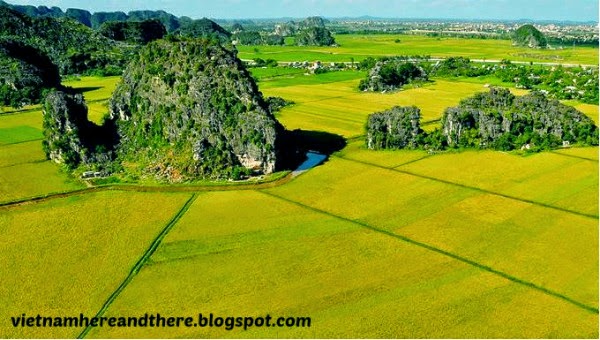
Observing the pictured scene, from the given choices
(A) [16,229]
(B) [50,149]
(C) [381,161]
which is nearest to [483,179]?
(C) [381,161]

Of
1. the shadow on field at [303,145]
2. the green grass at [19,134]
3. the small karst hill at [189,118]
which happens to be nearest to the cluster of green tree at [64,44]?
the green grass at [19,134]

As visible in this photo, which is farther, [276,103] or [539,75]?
[539,75]

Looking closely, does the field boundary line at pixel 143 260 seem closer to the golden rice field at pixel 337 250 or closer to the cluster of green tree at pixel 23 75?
the golden rice field at pixel 337 250

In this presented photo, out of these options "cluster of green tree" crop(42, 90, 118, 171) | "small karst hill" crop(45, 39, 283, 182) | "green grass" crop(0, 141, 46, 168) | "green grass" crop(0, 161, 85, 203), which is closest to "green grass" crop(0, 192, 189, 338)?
"green grass" crop(0, 161, 85, 203)

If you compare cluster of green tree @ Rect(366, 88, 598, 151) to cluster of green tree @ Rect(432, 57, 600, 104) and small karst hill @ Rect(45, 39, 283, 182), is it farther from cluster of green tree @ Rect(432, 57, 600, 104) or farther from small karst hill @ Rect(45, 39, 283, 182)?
cluster of green tree @ Rect(432, 57, 600, 104)

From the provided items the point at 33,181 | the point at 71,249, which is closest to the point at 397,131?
the point at 71,249

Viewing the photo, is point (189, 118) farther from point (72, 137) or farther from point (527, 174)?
point (527, 174)

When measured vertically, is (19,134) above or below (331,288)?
above
